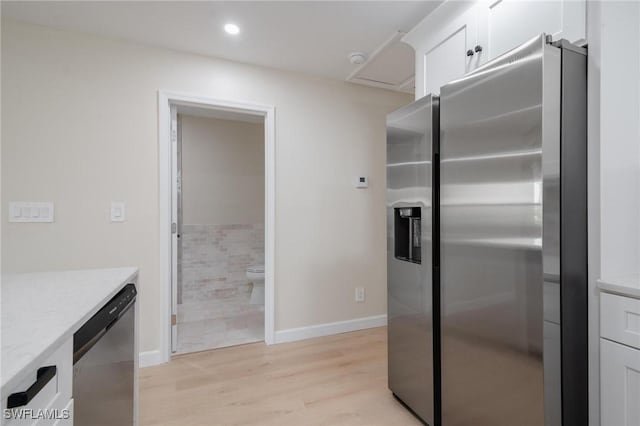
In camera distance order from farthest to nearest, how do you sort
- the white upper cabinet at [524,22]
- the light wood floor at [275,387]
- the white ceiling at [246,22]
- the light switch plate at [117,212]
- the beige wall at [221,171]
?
the beige wall at [221,171] < the light switch plate at [117,212] < the white ceiling at [246,22] < the light wood floor at [275,387] < the white upper cabinet at [524,22]

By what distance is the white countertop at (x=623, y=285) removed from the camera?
43.4 inches

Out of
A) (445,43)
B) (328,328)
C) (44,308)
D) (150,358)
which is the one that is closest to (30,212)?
(150,358)

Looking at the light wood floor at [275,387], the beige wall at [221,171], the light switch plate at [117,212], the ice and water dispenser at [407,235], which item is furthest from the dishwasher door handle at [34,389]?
the beige wall at [221,171]

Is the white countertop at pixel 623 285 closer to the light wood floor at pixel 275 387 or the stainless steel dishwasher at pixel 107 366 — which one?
the light wood floor at pixel 275 387

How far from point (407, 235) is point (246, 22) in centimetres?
174

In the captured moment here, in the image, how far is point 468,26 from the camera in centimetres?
172

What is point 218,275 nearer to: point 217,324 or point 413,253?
point 217,324

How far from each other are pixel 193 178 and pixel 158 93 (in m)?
1.70

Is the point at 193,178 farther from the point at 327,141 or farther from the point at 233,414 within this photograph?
the point at 233,414

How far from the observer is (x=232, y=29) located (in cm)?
219

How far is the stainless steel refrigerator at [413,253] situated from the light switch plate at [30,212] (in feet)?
7.58

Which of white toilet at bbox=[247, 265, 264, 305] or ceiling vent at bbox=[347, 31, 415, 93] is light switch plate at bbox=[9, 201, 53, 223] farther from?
ceiling vent at bbox=[347, 31, 415, 93]

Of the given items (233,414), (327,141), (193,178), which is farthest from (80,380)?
A: (193,178)

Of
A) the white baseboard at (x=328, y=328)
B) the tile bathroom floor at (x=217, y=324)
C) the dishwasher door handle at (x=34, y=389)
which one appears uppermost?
the dishwasher door handle at (x=34, y=389)
